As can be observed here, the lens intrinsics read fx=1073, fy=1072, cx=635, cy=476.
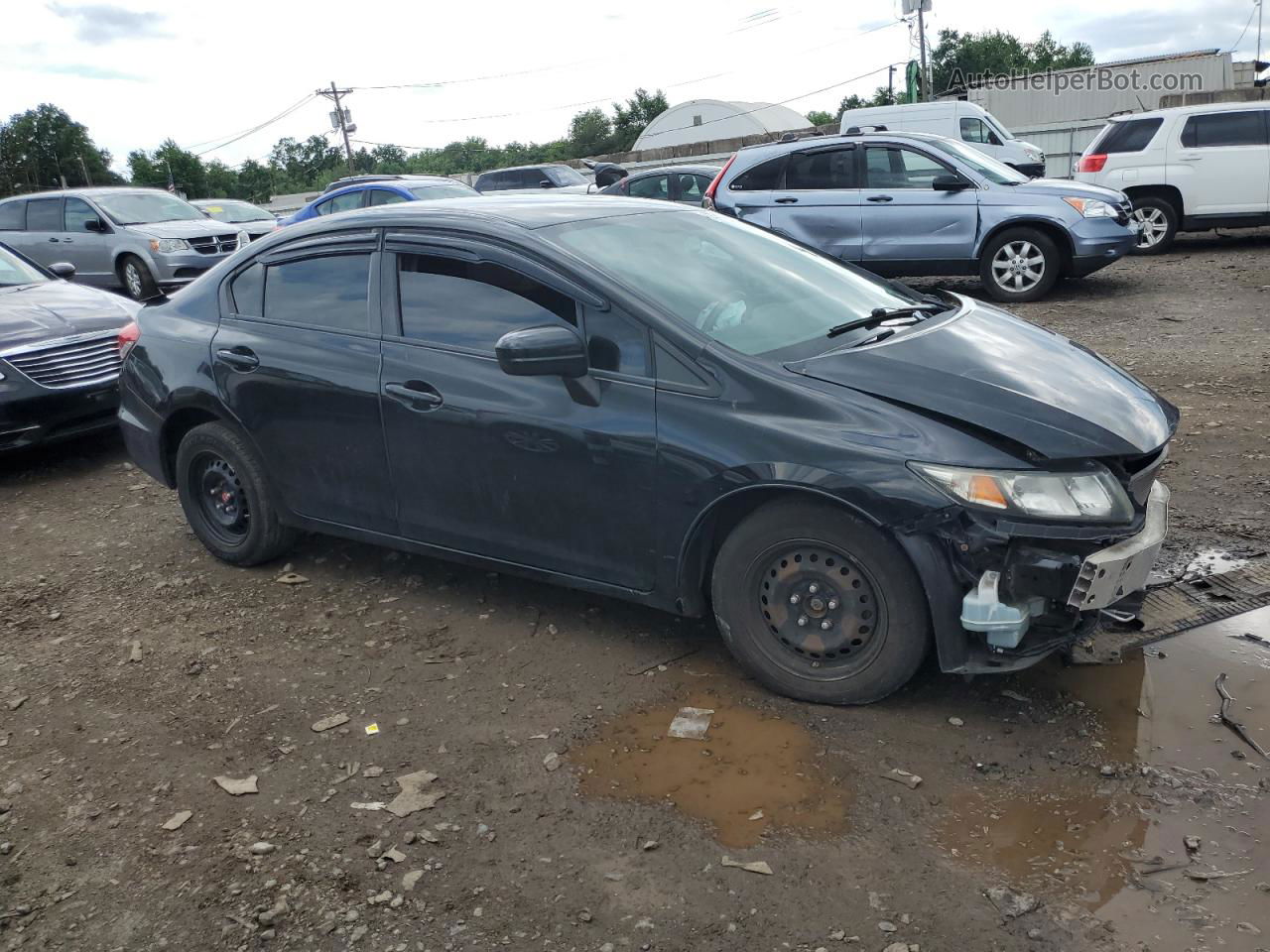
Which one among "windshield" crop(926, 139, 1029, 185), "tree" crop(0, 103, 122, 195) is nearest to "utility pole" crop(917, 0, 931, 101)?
"windshield" crop(926, 139, 1029, 185)

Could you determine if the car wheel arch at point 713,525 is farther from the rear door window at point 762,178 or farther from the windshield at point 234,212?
the windshield at point 234,212

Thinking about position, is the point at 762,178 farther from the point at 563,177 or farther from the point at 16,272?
the point at 563,177

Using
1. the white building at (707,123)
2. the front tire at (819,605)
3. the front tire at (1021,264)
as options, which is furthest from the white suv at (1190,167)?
the white building at (707,123)

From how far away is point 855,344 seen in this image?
12.3 ft

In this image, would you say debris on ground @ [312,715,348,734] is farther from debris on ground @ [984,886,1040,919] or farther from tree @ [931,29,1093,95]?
tree @ [931,29,1093,95]

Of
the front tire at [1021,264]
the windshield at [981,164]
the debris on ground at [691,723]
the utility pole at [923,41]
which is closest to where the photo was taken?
the debris on ground at [691,723]

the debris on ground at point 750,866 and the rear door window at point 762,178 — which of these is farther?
the rear door window at point 762,178

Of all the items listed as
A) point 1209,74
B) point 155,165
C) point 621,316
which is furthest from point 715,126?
point 621,316

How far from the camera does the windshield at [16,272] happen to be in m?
8.03

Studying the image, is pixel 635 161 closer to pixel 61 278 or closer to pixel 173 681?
pixel 61 278

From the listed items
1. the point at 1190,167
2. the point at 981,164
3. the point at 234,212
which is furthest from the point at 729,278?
the point at 234,212

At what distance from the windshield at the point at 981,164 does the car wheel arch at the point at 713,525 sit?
8519 mm

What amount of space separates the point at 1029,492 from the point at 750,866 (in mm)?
1333

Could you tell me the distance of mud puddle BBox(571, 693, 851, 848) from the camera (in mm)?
3043
